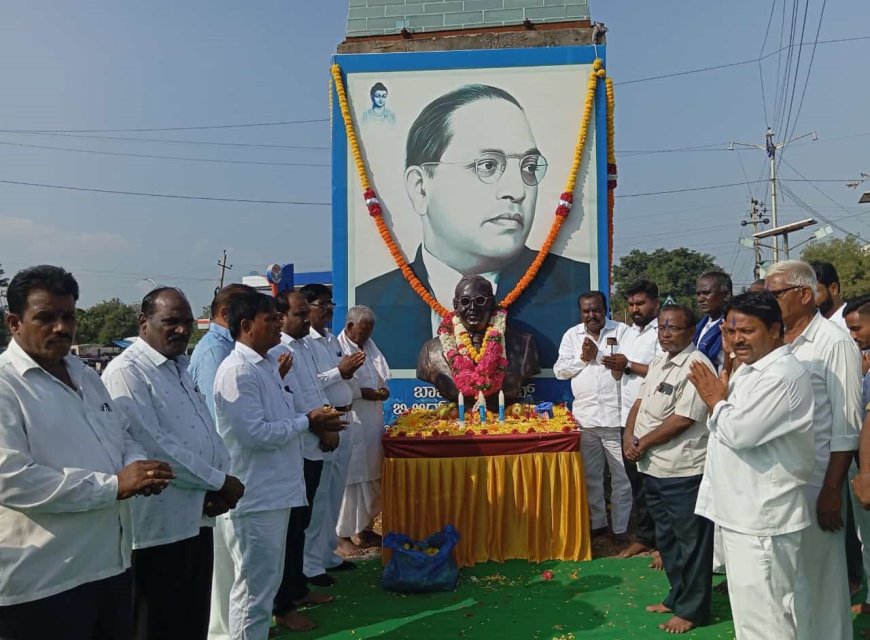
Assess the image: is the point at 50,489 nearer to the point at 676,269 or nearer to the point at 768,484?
the point at 768,484

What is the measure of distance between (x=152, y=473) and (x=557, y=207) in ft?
18.9

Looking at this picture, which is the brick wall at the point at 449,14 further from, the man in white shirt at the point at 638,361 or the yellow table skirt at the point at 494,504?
the yellow table skirt at the point at 494,504

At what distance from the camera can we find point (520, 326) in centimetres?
745

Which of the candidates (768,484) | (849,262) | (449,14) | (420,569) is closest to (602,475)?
(420,569)

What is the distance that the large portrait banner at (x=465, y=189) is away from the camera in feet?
24.3

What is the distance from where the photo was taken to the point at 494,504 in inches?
212

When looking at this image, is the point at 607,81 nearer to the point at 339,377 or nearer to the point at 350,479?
the point at 339,377

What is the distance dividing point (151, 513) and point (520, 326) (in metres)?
5.07

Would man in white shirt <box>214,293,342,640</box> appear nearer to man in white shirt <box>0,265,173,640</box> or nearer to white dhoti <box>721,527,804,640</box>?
man in white shirt <box>0,265,173,640</box>

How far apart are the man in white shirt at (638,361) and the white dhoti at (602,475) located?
0.29ft

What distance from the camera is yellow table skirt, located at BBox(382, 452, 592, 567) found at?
5367mm

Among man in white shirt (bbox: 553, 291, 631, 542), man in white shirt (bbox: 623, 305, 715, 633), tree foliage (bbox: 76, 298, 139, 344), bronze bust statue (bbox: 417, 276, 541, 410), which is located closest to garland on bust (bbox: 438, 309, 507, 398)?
bronze bust statue (bbox: 417, 276, 541, 410)

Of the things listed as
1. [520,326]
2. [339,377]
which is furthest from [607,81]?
[339,377]

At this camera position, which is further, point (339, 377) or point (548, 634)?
point (339, 377)
